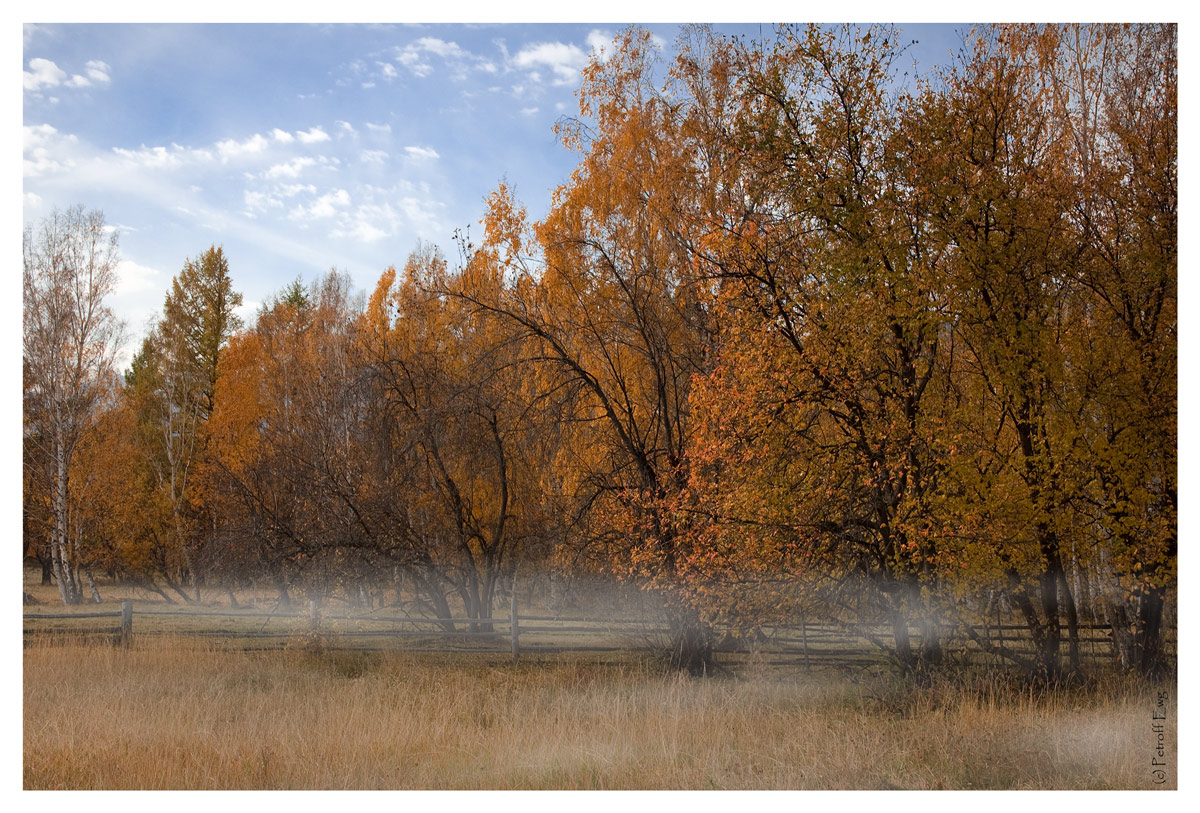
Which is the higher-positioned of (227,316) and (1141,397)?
(227,316)

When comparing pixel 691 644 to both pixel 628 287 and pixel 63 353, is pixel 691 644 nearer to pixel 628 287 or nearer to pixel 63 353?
pixel 628 287

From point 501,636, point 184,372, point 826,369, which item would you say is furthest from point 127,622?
point 184,372

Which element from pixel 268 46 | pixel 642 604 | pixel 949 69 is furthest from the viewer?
pixel 642 604

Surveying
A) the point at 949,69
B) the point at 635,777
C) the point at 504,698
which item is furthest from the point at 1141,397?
the point at 504,698

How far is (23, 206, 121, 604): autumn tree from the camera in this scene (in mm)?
12719

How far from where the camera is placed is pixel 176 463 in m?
19.2

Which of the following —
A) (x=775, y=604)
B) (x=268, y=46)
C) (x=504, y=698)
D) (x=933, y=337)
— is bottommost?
(x=504, y=698)

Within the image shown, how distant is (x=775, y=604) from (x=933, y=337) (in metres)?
2.80

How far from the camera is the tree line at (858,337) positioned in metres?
6.53

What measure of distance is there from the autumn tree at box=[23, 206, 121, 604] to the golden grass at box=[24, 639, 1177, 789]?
23.3 feet

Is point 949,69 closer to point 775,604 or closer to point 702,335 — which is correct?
point 702,335

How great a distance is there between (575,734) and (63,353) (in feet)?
42.3

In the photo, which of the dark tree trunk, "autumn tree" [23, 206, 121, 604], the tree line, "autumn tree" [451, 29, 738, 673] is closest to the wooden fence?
the dark tree trunk

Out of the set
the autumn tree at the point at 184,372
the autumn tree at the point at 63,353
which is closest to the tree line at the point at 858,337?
the autumn tree at the point at 63,353
